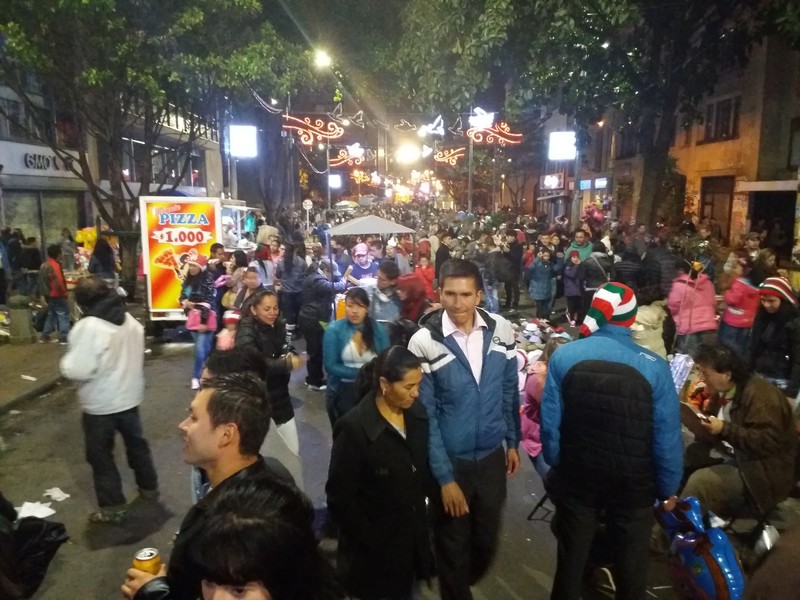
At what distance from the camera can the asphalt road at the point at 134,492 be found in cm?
423

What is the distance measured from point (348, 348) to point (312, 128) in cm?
1806

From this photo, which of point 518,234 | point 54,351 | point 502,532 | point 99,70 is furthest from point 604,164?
point 502,532

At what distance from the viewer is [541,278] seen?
41.3 ft

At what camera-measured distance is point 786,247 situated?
58.2 feet

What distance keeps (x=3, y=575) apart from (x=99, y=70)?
555 inches

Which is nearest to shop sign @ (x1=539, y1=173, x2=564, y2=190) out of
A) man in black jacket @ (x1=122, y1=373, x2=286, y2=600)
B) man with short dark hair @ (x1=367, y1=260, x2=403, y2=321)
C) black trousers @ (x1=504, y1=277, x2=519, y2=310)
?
black trousers @ (x1=504, y1=277, x2=519, y2=310)

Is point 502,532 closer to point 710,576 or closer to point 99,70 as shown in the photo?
point 710,576

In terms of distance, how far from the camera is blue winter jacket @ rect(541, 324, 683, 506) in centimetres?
301

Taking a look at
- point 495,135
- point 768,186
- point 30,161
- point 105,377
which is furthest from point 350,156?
point 105,377

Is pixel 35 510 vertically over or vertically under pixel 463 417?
under

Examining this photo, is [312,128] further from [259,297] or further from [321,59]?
[259,297]

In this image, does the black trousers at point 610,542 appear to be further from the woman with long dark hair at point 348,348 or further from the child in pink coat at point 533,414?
the woman with long dark hair at point 348,348

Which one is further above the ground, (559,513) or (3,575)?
(3,575)

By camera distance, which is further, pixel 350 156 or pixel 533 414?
pixel 350 156
